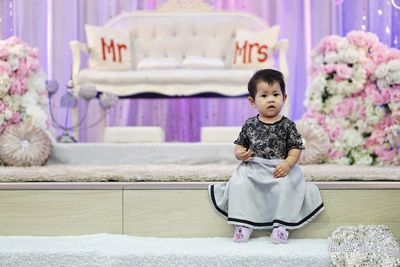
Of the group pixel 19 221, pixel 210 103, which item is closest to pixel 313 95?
pixel 19 221

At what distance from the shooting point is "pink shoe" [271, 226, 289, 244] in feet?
6.33

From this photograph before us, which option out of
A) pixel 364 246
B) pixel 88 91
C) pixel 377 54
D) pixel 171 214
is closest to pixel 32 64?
pixel 88 91

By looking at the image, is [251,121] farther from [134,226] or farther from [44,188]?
[44,188]

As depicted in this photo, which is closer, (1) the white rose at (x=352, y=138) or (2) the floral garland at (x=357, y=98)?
(2) the floral garland at (x=357, y=98)

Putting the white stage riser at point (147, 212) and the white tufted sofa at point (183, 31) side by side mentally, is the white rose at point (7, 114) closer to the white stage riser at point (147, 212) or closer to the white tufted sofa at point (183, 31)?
the white stage riser at point (147, 212)

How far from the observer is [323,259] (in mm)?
1789

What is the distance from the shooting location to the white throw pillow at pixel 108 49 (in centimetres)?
442

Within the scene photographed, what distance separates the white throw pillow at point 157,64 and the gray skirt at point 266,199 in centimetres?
242

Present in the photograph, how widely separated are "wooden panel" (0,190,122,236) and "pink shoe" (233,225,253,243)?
42 centimetres

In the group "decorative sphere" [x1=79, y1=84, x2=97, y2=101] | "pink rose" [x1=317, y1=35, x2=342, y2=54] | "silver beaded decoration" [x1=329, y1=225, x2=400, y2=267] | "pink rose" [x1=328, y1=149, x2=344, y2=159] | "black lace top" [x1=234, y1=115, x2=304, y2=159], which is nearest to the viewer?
"silver beaded decoration" [x1=329, y1=225, x2=400, y2=267]

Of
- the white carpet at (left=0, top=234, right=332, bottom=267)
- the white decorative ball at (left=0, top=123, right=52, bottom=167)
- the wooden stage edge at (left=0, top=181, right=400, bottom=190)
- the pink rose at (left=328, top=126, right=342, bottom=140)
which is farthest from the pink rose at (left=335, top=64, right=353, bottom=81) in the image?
the white decorative ball at (left=0, top=123, right=52, bottom=167)

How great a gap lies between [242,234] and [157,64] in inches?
103

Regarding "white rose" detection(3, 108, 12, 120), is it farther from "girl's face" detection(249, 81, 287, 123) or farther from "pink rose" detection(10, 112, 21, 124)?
"girl's face" detection(249, 81, 287, 123)

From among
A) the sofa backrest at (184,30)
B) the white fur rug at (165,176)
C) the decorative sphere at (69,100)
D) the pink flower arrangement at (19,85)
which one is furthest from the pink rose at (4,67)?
the sofa backrest at (184,30)
